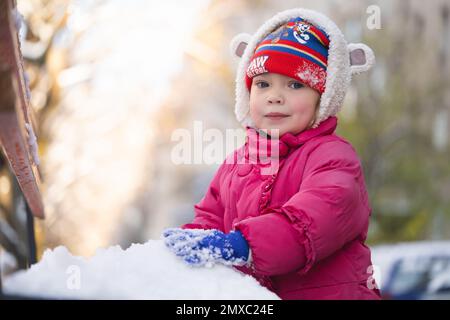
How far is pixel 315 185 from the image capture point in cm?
191

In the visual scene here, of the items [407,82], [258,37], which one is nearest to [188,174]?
[407,82]

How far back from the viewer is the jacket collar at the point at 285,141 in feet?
7.07

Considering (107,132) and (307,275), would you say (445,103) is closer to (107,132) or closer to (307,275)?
(107,132)

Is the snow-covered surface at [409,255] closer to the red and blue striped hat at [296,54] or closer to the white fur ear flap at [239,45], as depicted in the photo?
the white fur ear flap at [239,45]

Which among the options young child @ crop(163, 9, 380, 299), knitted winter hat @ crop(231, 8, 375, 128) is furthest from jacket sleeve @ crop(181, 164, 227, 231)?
knitted winter hat @ crop(231, 8, 375, 128)

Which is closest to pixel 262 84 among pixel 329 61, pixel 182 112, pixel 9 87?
pixel 329 61

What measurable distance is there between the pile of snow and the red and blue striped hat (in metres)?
0.77

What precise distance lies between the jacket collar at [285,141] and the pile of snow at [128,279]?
535 mm

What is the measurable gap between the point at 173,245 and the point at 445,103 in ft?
66.9

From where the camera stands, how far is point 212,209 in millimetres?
2432

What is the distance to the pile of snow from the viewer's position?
5.03ft

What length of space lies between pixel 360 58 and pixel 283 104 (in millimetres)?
404

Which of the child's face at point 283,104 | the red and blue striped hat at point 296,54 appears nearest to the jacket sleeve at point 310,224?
the child's face at point 283,104

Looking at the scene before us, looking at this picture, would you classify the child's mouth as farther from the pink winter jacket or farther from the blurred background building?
the blurred background building
